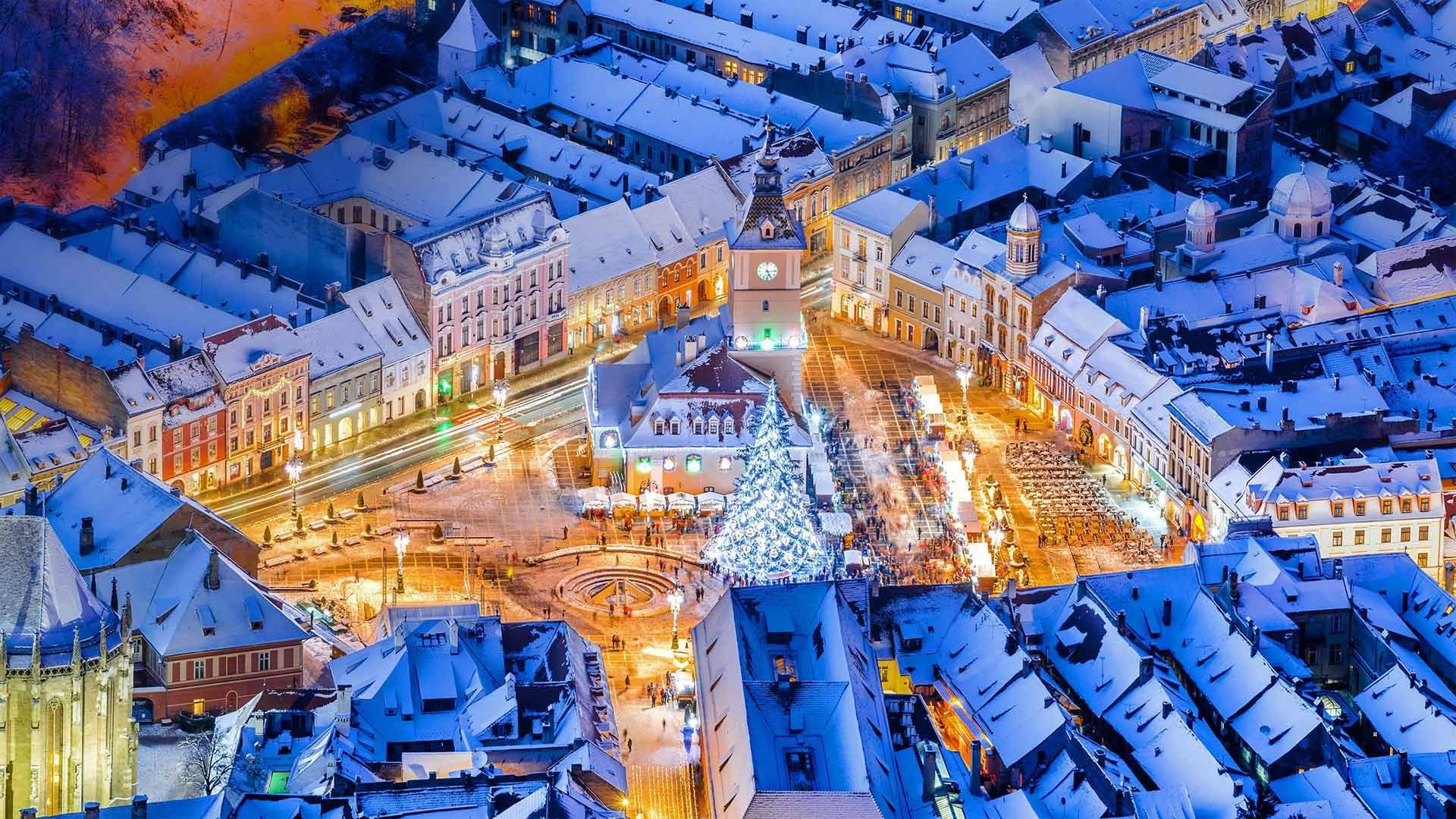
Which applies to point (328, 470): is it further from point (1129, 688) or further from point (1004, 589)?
point (1129, 688)

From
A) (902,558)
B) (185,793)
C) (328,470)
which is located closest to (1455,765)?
(902,558)

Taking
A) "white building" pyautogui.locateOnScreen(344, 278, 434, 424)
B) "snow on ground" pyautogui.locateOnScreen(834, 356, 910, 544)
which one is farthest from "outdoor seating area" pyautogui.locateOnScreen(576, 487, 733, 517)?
"white building" pyautogui.locateOnScreen(344, 278, 434, 424)

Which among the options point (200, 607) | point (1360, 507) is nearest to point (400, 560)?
point (200, 607)

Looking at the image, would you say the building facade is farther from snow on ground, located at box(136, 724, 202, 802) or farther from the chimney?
the chimney

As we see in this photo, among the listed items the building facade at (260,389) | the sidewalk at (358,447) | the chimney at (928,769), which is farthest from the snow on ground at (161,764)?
the building facade at (260,389)

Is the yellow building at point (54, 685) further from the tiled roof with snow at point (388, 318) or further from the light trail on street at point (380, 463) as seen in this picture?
the tiled roof with snow at point (388, 318)

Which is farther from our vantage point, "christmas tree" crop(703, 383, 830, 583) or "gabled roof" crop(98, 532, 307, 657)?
"christmas tree" crop(703, 383, 830, 583)

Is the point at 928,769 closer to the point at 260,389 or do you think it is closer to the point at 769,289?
the point at 769,289
